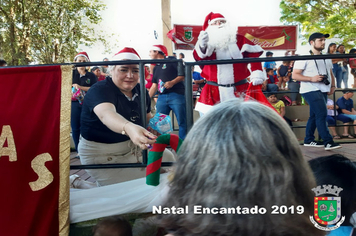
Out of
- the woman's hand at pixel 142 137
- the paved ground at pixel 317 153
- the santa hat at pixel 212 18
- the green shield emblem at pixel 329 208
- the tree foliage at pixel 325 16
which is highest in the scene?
the tree foliage at pixel 325 16

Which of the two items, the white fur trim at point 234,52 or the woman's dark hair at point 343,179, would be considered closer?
the woman's dark hair at point 343,179

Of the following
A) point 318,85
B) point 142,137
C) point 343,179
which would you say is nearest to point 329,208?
point 343,179

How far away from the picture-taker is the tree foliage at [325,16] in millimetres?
11500

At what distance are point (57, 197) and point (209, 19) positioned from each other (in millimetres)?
2949

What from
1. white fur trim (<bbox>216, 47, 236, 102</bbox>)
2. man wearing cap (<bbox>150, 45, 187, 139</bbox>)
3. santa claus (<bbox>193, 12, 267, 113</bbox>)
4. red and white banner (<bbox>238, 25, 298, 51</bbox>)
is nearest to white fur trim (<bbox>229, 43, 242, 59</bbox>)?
santa claus (<bbox>193, 12, 267, 113</bbox>)

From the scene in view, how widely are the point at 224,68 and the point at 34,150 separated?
2142 mm

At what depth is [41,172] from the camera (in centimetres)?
207

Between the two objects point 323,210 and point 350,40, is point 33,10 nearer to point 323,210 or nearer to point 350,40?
point 323,210

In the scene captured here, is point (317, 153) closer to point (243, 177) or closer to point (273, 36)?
point (243, 177)

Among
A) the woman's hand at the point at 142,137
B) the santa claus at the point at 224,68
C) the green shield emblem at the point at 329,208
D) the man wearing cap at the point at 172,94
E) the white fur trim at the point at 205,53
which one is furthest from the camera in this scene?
the man wearing cap at the point at 172,94

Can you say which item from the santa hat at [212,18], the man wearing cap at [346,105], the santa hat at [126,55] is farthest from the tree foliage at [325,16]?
the santa hat at [126,55]

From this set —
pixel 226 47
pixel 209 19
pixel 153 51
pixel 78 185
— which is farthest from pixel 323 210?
pixel 153 51

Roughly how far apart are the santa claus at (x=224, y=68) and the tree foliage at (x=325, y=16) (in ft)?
33.1

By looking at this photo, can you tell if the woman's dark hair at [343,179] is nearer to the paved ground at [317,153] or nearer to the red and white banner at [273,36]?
the paved ground at [317,153]
